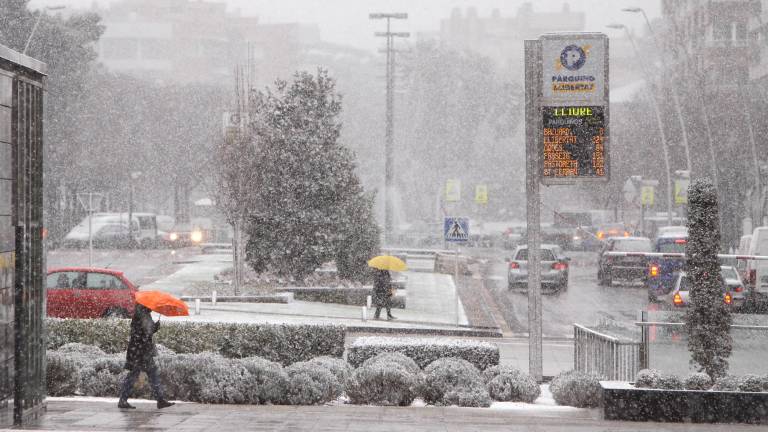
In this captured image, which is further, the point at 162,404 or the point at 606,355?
the point at 606,355

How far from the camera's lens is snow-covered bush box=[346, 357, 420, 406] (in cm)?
1306

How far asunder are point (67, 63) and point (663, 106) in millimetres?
35053

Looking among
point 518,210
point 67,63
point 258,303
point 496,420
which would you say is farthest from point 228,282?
point 518,210

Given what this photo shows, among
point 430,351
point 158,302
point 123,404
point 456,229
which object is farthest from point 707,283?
point 456,229

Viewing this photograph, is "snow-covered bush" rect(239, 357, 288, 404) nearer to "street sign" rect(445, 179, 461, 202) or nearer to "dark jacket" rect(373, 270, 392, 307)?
"dark jacket" rect(373, 270, 392, 307)

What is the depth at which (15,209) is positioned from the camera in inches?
420

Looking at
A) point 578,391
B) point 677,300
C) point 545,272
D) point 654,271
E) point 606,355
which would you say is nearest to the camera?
point 578,391

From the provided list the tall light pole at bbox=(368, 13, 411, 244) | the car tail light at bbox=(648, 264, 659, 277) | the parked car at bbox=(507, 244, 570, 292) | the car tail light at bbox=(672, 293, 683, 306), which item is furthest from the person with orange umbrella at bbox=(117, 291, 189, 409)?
the tall light pole at bbox=(368, 13, 411, 244)

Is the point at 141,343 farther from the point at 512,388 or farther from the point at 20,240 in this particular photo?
the point at 512,388

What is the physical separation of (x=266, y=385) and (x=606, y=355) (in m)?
4.57

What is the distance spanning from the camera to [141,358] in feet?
40.3

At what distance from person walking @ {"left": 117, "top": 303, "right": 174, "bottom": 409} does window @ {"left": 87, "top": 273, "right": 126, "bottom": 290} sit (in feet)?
35.1

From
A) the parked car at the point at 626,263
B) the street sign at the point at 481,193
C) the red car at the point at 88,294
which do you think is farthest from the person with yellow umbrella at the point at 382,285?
the street sign at the point at 481,193

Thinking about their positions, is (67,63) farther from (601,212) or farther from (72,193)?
(601,212)
